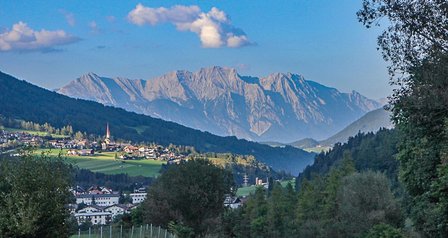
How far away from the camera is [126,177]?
186250 mm

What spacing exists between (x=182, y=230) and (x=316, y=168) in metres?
138

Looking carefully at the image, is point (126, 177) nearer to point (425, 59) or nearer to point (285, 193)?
point (285, 193)

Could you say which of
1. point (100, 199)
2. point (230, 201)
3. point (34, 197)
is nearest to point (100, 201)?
point (100, 199)

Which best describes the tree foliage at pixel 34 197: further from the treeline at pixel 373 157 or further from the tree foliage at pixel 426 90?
the treeline at pixel 373 157

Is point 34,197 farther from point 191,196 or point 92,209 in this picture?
point 92,209

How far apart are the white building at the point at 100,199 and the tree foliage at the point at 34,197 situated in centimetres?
13195

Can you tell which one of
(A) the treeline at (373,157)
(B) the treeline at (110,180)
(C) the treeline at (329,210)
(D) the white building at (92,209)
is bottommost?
(D) the white building at (92,209)

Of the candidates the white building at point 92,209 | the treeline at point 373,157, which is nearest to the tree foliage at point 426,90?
the treeline at point 373,157

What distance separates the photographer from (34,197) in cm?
1712

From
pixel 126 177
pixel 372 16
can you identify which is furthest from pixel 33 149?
pixel 126 177

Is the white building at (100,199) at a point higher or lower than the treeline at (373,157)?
lower

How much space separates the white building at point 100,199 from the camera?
149 m

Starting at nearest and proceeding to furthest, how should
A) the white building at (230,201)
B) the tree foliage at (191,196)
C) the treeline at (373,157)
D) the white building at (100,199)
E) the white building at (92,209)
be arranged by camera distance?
1. the tree foliage at (191,196)
2. the white building at (230,201)
3. the treeline at (373,157)
4. the white building at (92,209)
5. the white building at (100,199)

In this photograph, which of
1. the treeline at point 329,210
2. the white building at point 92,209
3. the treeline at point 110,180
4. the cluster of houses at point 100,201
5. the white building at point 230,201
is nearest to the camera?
the treeline at point 329,210
